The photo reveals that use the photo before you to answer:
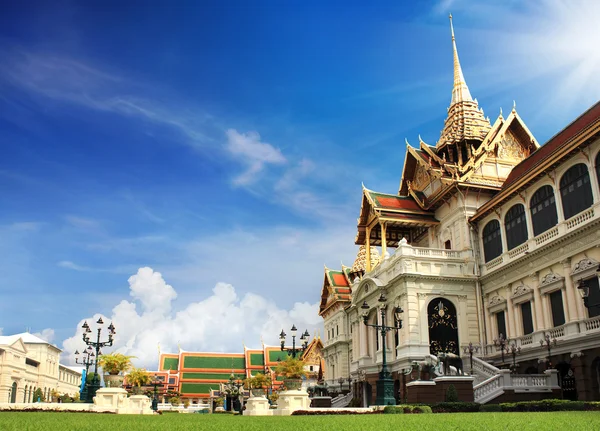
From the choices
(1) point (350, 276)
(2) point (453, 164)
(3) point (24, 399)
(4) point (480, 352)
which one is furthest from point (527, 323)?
(3) point (24, 399)

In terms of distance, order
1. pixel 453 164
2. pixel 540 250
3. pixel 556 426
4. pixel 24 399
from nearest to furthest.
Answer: pixel 556 426 < pixel 540 250 < pixel 453 164 < pixel 24 399

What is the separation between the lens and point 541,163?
27250mm

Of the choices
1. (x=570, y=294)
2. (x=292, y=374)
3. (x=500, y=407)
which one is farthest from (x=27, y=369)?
(x=500, y=407)

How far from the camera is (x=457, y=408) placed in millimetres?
19969

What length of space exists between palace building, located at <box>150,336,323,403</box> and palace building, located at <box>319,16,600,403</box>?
4436cm

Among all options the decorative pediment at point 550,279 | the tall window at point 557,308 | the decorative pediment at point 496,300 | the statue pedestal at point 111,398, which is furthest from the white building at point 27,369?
the tall window at point 557,308

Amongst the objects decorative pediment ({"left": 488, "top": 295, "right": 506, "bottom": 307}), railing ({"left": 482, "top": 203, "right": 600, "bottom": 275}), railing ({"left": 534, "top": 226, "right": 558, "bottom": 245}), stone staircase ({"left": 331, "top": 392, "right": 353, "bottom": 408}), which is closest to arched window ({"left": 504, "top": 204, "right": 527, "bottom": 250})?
railing ({"left": 482, "top": 203, "right": 600, "bottom": 275})

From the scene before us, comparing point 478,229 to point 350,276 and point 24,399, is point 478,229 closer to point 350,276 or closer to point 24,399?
point 350,276

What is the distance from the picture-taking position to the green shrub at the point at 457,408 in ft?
65.4

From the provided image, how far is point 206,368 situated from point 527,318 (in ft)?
201

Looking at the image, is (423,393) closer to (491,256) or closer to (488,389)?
(488,389)

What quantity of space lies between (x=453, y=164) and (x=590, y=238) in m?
13.3

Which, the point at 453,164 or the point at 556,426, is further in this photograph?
the point at 453,164

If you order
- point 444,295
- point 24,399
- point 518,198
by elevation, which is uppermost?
point 518,198
